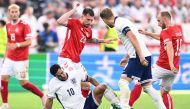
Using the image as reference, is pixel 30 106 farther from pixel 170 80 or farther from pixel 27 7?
pixel 27 7

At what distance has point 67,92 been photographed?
12.9 m

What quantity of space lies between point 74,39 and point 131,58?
1.67 m

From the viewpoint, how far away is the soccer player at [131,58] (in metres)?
13.4

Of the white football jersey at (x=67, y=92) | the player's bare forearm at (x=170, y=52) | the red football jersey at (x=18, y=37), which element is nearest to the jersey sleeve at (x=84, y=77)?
the white football jersey at (x=67, y=92)

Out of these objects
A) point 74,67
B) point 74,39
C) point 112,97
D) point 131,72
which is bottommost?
point 112,97

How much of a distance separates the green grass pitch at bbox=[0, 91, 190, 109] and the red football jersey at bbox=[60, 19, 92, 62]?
6.63ft

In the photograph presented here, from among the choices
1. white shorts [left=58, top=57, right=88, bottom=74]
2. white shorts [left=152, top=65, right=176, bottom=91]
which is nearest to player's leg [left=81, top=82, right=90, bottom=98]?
white shorts [left=58, top=57, right=88, bottom=74]

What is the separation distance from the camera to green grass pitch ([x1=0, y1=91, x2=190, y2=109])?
1698cm

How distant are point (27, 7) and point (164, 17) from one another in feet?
40.2

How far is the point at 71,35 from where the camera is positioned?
14.9 meters

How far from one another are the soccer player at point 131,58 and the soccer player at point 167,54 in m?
0.60

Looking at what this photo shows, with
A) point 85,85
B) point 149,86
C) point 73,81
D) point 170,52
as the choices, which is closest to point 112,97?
point 73,81

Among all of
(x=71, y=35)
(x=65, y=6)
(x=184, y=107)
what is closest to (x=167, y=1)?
(x=65, y=6)

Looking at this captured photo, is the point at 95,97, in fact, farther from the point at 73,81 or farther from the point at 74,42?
the point at 74,42
